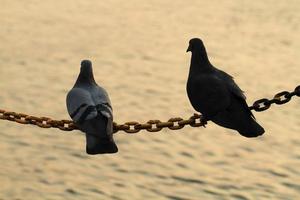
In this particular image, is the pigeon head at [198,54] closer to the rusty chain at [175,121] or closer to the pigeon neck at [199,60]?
the pigeon neck at [199,60]

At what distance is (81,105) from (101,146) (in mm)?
567

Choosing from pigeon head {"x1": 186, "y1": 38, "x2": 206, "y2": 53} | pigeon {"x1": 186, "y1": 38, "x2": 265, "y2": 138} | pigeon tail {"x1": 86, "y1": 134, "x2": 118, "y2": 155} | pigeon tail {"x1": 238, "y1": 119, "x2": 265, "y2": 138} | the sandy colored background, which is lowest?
pigeon tail {"x1": 86, "y1": 134, "x2": 118, "y2": 155}

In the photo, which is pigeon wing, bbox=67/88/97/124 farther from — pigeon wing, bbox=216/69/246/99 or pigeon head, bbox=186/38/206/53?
pigeon wing, bbox=216/69/246/99

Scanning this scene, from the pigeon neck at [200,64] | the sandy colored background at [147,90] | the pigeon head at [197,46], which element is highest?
the sandy colored background at [147,90]

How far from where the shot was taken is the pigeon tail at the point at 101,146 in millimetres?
9375

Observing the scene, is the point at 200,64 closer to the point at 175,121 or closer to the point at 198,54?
the point at 198,54

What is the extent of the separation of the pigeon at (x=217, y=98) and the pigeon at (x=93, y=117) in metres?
1.02

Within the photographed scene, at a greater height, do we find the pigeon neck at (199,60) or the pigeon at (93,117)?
the pigeon neck at (199,60)

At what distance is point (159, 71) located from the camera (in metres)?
27.8

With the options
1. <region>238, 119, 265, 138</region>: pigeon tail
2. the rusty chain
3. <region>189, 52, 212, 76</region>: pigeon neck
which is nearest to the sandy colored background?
the rusty chain

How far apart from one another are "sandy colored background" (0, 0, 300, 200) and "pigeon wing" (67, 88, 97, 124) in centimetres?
917

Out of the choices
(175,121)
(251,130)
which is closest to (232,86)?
(251,130)

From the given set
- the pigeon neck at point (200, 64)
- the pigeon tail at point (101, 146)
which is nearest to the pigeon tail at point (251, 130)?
the pigeon neck at point (200, 64)

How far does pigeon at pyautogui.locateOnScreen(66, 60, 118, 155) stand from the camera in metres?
9.41
